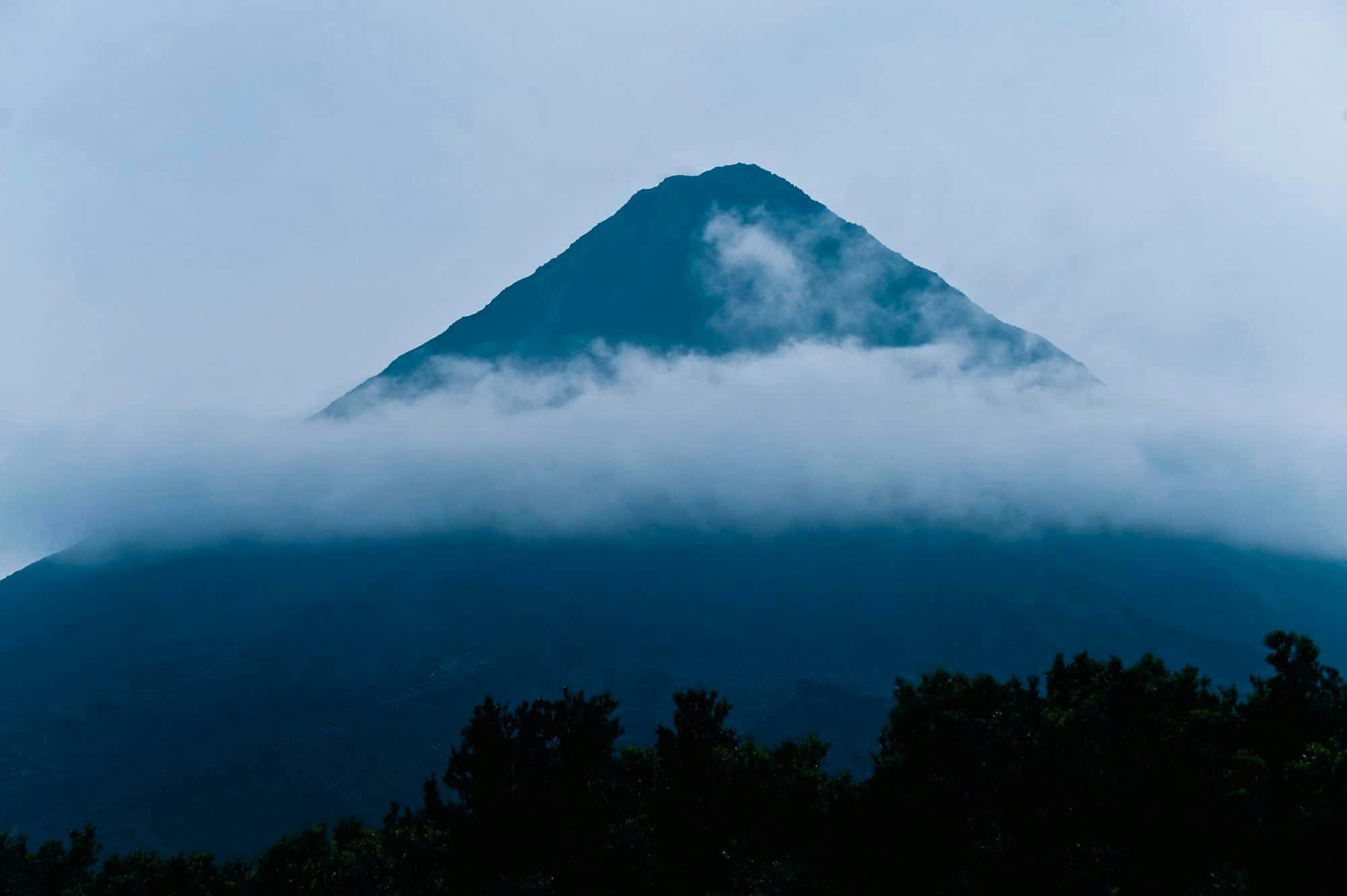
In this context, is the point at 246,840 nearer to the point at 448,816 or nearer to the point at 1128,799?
the point at 448,816

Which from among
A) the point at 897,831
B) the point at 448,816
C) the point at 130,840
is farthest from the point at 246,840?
the point at 897,831

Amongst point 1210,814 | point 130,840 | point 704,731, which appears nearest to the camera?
point 1210,814

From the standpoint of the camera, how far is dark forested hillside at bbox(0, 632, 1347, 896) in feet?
98.1

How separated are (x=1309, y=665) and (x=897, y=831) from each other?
60.6 ft

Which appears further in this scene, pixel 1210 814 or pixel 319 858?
pixel 319 858

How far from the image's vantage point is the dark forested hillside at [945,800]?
98.1 feet

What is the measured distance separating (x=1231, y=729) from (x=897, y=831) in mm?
13823

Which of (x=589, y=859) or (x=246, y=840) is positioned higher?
(x=589, y=859)

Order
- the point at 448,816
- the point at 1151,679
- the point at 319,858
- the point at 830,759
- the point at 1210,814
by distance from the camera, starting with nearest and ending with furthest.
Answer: the point at 1210,814
the point at 1151,679
the point at 448,816
the point at 319,858
the point at 830,759

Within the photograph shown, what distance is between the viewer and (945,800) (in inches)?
1288

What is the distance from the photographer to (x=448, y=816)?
125 feet

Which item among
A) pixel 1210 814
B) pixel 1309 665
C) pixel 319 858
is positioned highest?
pixel 1309 665

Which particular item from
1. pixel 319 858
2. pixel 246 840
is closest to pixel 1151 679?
pixel 319 858

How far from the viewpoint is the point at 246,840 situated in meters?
179
